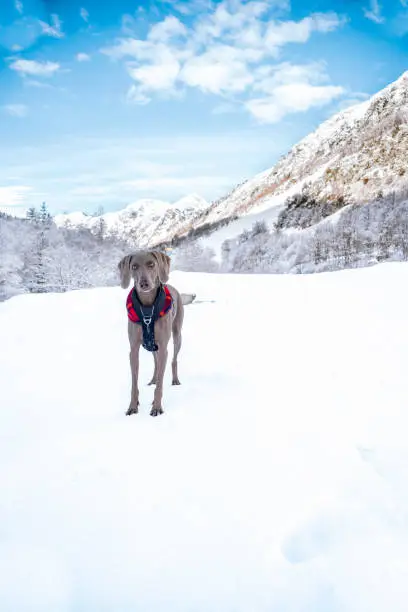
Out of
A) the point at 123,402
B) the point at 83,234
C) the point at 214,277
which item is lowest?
the point at 123,402

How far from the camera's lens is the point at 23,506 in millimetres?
2258

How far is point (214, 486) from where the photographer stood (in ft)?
7.92

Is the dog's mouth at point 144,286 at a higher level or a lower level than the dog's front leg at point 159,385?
higher

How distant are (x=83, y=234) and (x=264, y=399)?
56295mm

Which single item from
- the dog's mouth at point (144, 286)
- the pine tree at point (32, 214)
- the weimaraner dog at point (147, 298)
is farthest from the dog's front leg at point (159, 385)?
the pine tree at point (32, 214)

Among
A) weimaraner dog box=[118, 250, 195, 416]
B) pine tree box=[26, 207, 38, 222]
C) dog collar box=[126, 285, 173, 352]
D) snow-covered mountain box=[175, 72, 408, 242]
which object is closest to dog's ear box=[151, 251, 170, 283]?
weimaraner dog box=[118, 250, 195, 416]

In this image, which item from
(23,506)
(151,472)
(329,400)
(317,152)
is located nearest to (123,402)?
(151,472)

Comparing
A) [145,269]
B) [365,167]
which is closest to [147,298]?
[145,269]

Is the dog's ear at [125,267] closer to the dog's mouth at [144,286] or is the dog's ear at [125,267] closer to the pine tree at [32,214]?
the dog's mouth at [144,286]

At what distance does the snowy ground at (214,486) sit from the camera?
66.6 inches

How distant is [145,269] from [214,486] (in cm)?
214

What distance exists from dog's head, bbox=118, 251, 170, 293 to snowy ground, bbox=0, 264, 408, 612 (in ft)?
4.39

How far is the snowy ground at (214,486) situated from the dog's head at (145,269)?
4.39 feet

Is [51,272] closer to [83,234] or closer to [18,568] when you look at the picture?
[83,234]
